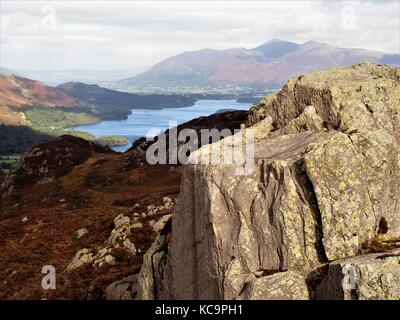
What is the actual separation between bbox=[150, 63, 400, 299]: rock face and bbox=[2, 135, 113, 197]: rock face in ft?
268

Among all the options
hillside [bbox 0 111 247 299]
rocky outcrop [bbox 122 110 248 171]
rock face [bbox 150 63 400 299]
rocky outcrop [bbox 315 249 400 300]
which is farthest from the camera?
rocky outcrop [bbox 122 110 248 171]

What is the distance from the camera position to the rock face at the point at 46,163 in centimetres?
9606

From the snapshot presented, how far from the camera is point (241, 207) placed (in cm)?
1816

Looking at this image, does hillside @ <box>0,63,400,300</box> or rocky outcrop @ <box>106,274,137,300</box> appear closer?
hillside @ <box>0,63,400,300</box>

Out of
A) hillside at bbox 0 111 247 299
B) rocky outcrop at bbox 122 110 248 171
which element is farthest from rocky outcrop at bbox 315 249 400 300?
rocky outcrop at bbox 122 110 248 171

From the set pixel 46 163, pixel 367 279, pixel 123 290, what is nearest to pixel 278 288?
pixel 367 279

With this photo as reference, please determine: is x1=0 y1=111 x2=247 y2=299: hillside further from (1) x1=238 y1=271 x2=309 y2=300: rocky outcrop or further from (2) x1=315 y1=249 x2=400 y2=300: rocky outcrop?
(2) x1=315 y1=249 x2=400 y2=300: rocky outcrop

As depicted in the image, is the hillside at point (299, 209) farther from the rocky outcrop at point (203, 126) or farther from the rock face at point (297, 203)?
the rocky outcrop at point (203, 126)

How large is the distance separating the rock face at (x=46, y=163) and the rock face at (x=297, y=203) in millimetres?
81774

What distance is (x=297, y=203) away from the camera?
56.6 feet

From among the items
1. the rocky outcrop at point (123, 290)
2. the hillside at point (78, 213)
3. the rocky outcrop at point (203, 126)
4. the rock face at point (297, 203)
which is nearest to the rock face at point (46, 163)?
the hillside at point (78, 213)

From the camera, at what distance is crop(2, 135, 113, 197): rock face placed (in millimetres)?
96062

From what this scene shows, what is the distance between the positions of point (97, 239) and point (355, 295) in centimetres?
3331
